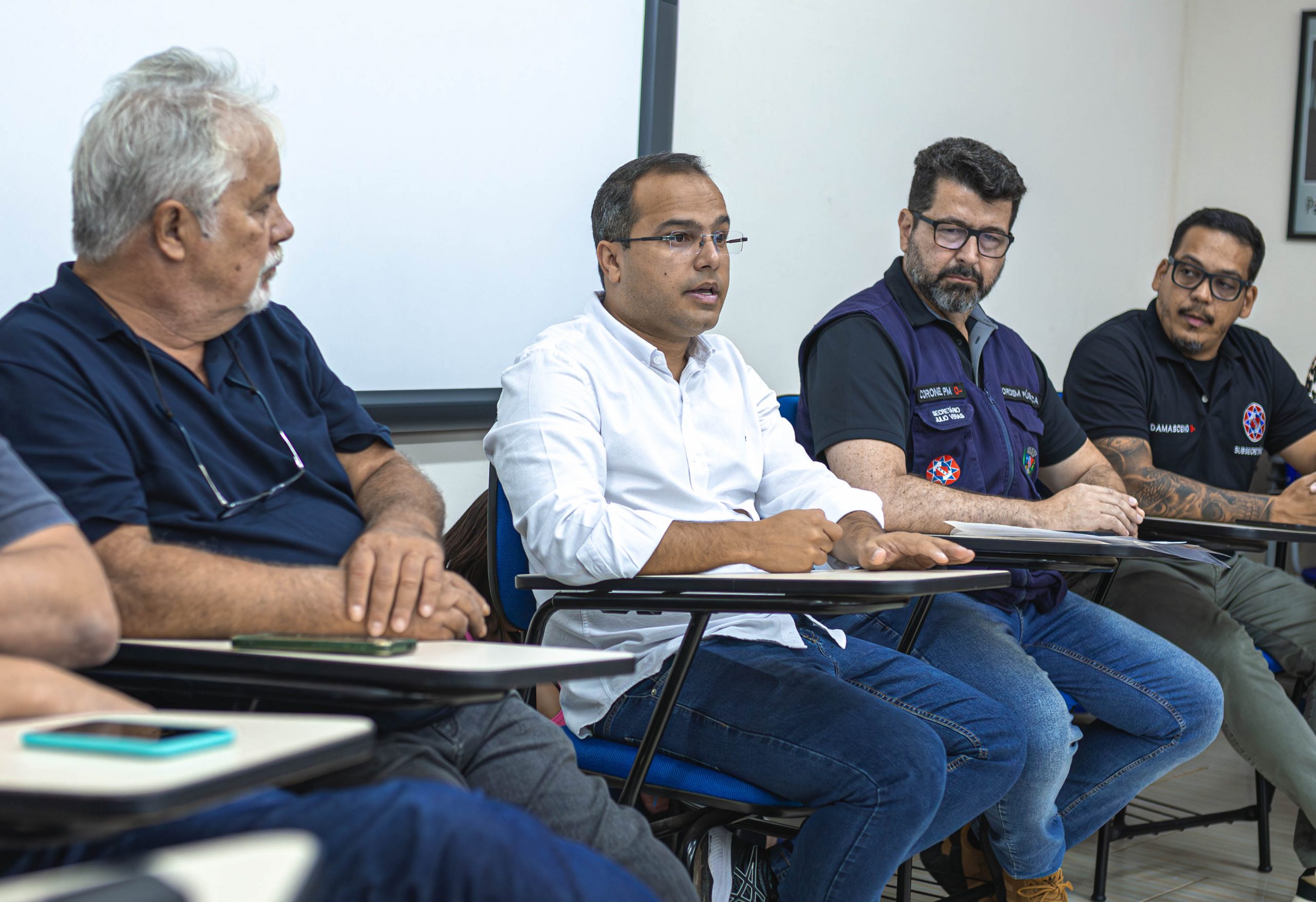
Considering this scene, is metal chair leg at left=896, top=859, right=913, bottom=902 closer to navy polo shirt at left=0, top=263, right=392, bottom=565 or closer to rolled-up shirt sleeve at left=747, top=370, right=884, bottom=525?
rolled-up shirt sleeve at left=747, top=370, right=884, bottom=525

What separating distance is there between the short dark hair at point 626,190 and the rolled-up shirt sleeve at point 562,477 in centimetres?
32

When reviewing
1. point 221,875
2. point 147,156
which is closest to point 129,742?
point 221,875

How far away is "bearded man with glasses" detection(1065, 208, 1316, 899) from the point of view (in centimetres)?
253

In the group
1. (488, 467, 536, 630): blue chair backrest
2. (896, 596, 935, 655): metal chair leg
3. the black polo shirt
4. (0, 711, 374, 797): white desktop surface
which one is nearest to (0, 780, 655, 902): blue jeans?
(0, 711, 374, 797): white desktop surface

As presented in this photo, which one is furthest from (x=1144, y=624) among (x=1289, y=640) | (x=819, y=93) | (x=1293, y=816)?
(x=819, y=93)

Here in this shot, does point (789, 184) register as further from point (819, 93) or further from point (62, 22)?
point (62, 22)

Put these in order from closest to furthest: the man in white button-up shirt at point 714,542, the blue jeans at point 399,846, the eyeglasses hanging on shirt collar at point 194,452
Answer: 1. the blue jeans at point 399,846
2. the eyeglasses hanging on shirt collar at point 194,452
3. the man in white button-up shirt at point 714,542

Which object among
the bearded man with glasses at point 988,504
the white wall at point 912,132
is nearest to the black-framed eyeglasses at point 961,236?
the bearded man with glasses at point 988,504

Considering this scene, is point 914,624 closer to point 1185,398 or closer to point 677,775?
point 677,775

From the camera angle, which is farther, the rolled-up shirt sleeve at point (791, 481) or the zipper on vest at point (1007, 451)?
the zipper on vest at point (1007, 451)

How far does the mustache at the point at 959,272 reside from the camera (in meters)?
2.51

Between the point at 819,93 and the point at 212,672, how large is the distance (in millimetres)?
2642

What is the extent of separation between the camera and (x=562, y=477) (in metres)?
1.74

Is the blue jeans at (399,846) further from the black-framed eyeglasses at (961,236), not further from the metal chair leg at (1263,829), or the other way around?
the metal chair leg at (1263,829)
